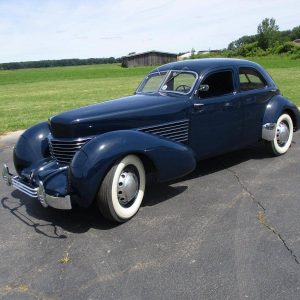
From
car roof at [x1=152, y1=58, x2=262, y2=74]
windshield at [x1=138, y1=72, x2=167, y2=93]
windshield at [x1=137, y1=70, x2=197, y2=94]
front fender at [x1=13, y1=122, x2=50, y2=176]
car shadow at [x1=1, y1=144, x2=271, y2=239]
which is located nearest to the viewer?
car shadow at [x1=1, y1=144, x2=271, y2=239]

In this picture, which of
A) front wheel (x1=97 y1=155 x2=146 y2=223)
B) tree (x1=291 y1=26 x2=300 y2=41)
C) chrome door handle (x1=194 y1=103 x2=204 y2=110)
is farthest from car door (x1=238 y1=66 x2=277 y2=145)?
tree (x1=291 y1=26 x2=300 y2=41)

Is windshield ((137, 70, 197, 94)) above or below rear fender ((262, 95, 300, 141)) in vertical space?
above

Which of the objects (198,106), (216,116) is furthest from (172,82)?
(216,116)

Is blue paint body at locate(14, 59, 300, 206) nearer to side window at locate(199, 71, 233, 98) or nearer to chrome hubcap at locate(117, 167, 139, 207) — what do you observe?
side window at locate(199, 71, 233, 98)

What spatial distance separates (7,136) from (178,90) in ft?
19.9

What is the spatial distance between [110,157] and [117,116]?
0.79 m

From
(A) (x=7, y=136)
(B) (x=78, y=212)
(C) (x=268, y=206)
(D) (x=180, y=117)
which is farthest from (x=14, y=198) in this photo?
(A) (x=7, y=136)

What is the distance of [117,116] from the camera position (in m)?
4.95

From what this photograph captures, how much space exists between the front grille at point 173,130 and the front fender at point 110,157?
29 centimetres

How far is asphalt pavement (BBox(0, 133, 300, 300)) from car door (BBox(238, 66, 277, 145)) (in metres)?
0.97

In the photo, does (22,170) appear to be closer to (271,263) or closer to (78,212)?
(78,212)

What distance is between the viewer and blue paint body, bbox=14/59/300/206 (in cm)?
434

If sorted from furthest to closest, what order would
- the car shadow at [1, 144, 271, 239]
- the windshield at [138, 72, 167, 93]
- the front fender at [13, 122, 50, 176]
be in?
1. the windshield at [138, 72, 167, 93]
2. the front fender at [13, 122, 50, 176]
3. the car shadow at [1, 144, 271, 239]

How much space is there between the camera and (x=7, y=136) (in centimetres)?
1046
